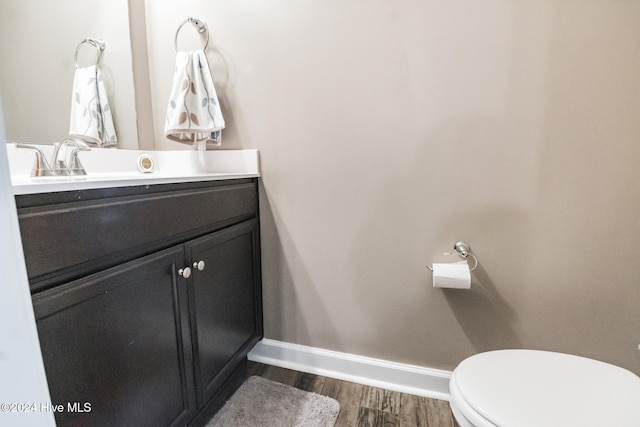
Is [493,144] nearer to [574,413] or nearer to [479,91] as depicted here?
[479,91]

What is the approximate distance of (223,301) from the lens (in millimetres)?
1179

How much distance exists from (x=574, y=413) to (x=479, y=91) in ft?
3.28

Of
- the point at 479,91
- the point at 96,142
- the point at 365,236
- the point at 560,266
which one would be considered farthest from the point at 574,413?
the point at 96,142

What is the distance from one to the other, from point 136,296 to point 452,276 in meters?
1.02

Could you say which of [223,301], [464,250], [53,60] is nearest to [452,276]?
[464,250]

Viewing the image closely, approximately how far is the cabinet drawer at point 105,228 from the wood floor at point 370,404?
845mm

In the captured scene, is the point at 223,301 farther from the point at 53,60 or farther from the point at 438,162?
the point at 53,60

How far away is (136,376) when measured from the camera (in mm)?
808

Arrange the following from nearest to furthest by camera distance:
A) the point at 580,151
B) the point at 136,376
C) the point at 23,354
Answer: the point at 23,354
the point at 136,376
the point at 580,151

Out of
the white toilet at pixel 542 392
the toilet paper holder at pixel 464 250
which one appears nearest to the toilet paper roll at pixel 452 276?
the toilet paper holder at pixel 464 250

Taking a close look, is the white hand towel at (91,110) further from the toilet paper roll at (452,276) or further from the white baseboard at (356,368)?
the toilet paper roll at (452,276)

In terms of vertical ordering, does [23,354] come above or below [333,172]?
below

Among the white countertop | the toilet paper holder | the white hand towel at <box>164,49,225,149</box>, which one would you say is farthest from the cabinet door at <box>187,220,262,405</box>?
the toilet paper holder

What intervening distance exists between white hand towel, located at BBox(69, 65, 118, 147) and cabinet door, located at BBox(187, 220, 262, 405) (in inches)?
28.2
